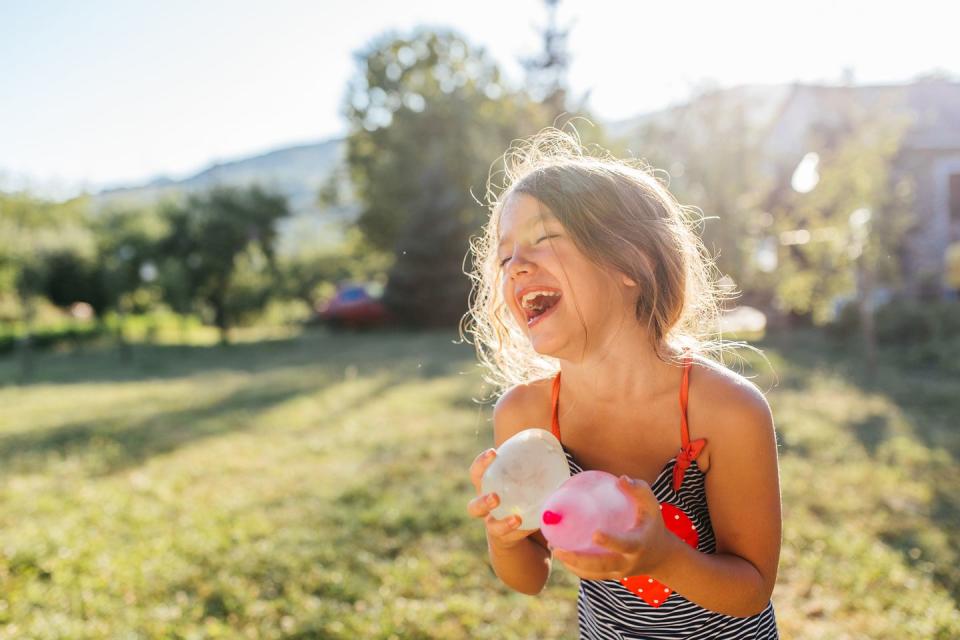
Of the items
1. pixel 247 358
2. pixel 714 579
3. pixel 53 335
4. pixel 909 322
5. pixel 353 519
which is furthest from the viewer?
pixel 53 335

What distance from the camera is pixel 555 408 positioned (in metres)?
1.94

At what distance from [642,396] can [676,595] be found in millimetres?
516

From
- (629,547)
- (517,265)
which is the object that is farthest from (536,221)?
(629,547)

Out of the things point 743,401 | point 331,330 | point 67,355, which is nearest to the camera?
point 743,401

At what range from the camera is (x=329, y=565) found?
173 inches

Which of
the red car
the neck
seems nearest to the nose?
the neck

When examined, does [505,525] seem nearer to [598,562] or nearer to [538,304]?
[598,562]

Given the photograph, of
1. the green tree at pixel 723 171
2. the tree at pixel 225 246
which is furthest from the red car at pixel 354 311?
the green tree at pixel 723 171

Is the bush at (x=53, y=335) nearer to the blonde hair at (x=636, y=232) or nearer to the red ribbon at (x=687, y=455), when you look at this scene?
the blonde hair at (x=636, y=232)

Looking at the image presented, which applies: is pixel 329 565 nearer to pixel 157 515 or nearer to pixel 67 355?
pixel 157 515

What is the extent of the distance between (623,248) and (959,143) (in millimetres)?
20163

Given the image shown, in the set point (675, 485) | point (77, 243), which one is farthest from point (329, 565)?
point (77, 243)

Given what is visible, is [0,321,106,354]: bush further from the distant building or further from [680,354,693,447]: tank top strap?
[680,354,693,447]: tank top strap

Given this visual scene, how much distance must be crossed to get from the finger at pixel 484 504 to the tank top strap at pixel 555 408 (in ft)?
1.42
